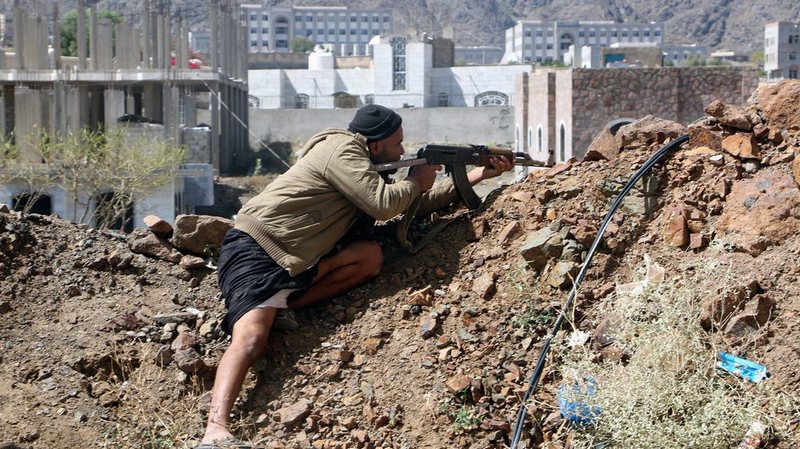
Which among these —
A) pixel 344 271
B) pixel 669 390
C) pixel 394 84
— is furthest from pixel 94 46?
pixel 394 84

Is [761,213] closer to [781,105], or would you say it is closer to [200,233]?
[781,105]

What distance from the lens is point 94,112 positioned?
1379 inches

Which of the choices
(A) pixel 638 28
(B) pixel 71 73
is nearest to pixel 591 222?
(B) pixel 71 73

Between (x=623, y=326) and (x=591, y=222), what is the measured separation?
85 cm

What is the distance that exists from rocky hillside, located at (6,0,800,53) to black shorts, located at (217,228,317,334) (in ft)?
431

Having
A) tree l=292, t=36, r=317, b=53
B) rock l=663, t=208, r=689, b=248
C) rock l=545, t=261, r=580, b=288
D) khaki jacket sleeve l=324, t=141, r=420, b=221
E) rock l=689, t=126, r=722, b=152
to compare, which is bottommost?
rock l=545, t=261, r=580, b=288

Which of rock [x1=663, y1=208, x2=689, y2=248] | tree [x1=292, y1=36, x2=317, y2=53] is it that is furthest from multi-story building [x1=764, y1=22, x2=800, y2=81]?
rock [x1=663, y1=208, x2=689, y2=248]

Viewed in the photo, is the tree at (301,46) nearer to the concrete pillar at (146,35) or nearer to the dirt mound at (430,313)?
the concrete pillar at (146,35)

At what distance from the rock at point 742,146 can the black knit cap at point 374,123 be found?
148cm

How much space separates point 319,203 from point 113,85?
99.6 feet

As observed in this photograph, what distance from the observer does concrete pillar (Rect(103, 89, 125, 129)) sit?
104 ft

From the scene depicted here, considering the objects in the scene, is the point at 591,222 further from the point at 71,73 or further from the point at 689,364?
the point at 71,73

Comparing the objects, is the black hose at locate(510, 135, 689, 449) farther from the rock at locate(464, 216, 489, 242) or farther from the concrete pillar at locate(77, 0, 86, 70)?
the concrete pillar at locate(77, 0, 86, 70)

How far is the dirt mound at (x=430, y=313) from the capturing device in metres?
4.18
